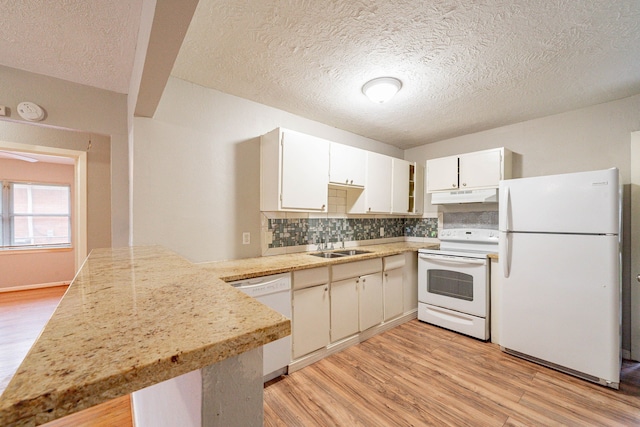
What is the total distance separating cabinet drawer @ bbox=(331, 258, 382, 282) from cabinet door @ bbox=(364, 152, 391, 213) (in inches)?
26.3

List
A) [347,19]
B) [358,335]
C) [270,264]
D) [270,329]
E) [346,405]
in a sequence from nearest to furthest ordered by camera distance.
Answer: [270,329] → [347,19] → [346,405] → [270,264] → [358,335]

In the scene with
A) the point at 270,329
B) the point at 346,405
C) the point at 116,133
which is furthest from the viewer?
the point at 116,133

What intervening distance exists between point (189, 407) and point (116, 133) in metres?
2.57

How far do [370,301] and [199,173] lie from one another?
2.07 m

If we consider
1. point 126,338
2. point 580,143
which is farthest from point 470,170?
point 126,338

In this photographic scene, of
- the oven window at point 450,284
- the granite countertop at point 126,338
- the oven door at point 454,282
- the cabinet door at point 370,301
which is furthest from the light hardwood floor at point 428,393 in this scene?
the granite countertop at point 126,338

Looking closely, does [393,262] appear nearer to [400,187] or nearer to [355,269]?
[355,269]

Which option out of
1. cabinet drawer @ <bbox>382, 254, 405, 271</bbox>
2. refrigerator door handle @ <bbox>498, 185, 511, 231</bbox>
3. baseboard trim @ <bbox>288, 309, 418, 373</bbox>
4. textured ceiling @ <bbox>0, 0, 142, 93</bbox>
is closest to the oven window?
cabinet drawer @ <bbox>382, 254, 405, 271</bbox>

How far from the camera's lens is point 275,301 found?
200cm

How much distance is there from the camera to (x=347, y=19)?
4.88 feet

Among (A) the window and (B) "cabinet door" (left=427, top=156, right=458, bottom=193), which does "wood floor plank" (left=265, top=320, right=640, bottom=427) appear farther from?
(A) the window

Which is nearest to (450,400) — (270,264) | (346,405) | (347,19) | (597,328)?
(346,405)

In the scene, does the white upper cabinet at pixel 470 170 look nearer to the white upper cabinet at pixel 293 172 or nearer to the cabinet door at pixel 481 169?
the cabinet door at pixel 481 169

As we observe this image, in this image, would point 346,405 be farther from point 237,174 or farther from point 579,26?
point 579,26
